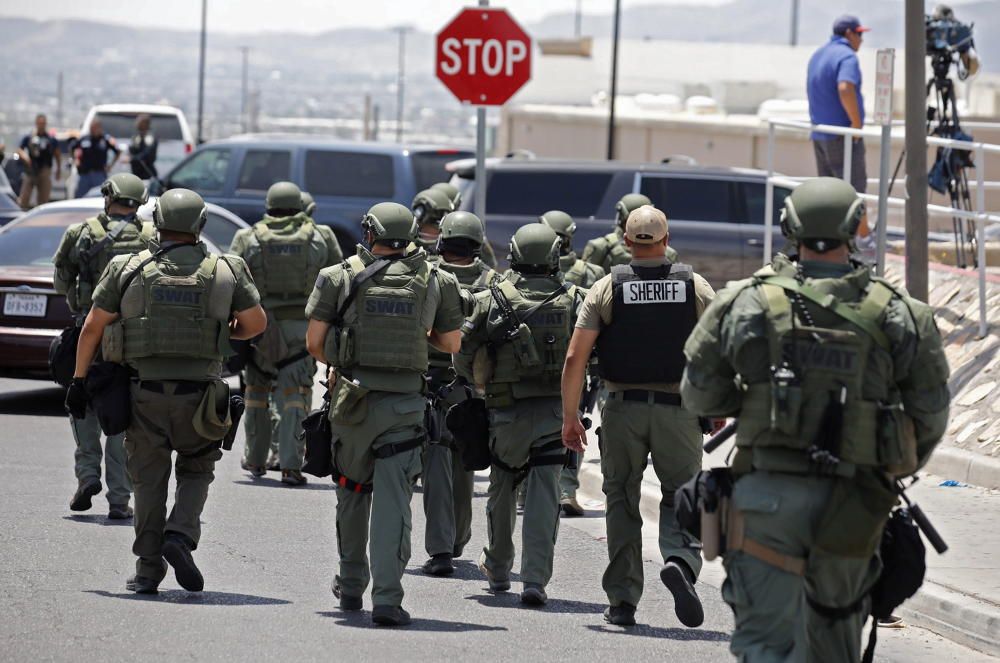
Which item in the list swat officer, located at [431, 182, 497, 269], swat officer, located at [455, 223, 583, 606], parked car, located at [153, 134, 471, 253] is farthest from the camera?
parked car, located at [153, 134, 471, 253]

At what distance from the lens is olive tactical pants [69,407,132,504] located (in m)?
9.71

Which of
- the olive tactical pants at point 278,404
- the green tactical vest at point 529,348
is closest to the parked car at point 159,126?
the olive tactical pants at point 278,404

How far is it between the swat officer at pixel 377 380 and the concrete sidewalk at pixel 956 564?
77.7 inches

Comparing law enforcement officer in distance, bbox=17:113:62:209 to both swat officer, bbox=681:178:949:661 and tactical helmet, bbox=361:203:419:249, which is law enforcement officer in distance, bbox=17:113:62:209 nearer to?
tactical helmet, bbox=361:203:419:249

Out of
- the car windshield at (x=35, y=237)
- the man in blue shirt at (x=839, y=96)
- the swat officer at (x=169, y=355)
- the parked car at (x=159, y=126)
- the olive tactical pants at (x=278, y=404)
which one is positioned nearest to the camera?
the swat officer at (x=169, y=355)

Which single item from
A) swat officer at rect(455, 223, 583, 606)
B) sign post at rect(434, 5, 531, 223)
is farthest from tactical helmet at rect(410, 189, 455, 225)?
sign post at rect(434, 5, 531, 223)

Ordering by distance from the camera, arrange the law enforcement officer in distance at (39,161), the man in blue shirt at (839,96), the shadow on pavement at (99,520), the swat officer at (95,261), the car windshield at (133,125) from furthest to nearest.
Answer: the car windshield at (133,125)
the law enforcement officer in distance at (39,161)
the man in blue shirt at (839,96)
the swat officer at (95,261)
the shadow on pavement at (99,520)

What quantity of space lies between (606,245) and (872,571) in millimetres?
5890

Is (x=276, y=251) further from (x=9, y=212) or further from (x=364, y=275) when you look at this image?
(x=9, y=212)

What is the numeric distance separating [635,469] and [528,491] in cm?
64

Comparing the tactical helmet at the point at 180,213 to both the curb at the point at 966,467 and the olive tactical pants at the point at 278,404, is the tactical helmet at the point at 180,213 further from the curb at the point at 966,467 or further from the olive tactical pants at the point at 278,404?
the curb at the point at 966,467

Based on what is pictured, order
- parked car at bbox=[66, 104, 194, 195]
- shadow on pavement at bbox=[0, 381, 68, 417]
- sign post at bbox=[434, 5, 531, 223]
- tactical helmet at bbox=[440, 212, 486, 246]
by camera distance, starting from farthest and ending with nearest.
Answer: parked car at bbox=[66, 104, 194, 195] → shadow on pavement at bbox=[0, 381, 68, 417] → sign post at bbox=[434, 5, 531, 223] → tactical helmet at bbox=[440, 212, 486, 246]

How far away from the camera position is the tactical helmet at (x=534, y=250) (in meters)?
8.11

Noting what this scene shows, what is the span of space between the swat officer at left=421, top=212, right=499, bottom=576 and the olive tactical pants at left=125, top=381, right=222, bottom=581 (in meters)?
1.26
